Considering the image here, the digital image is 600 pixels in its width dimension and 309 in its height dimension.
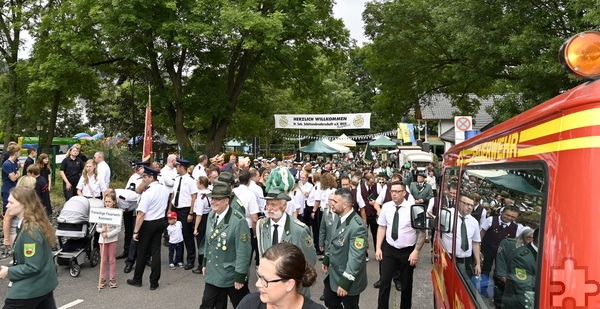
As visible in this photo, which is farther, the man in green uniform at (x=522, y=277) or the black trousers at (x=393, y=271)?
the black trousers at (x=393, y=271)

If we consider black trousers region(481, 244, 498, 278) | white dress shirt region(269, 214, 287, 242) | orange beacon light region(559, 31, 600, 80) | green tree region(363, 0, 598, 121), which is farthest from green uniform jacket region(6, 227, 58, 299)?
green tree region(363, 0, 598, 121)

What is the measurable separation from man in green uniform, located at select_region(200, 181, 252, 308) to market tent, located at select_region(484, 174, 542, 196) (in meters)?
2.83

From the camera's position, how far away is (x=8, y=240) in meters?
6.84

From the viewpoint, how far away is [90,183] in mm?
10000

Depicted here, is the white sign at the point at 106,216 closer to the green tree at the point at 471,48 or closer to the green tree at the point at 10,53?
the green tree at the point at 471,48

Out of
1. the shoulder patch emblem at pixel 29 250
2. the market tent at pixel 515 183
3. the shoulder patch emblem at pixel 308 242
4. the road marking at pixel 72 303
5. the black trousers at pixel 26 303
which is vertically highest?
the market tent at pixel 515 183

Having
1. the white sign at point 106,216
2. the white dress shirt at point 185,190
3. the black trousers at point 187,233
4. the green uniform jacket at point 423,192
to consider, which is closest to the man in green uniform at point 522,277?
the white sign at point 106,216

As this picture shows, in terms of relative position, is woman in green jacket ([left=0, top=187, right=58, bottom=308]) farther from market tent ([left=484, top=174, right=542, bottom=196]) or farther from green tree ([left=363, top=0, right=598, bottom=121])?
green tree ([left=363, top=0, right=598, bottom=121])

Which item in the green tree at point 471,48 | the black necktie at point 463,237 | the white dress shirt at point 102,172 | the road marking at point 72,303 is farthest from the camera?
the green tree at point 471,48

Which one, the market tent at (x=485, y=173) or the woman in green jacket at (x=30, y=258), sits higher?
the market tent at (x=485, y=173)

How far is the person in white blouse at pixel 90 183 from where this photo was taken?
9844 mm

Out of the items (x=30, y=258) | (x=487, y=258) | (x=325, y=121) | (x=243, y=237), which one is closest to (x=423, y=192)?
(x=243, y=237)

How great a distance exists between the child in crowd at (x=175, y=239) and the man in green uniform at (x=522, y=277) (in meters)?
7.11

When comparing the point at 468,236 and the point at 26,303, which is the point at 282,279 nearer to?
the point at 468,236
